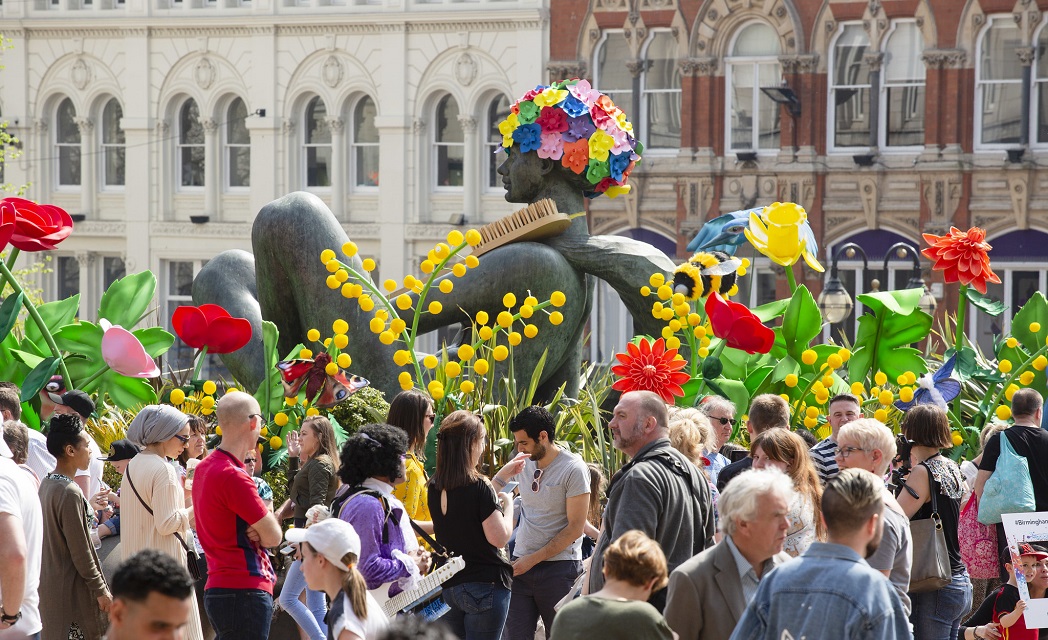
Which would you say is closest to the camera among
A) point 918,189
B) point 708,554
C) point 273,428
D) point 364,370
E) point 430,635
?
point 430,635

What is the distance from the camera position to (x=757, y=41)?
2712cm

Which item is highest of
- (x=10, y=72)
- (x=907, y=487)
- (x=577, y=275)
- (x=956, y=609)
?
(x=10, y=72)

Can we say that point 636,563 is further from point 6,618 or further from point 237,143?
point 237,143

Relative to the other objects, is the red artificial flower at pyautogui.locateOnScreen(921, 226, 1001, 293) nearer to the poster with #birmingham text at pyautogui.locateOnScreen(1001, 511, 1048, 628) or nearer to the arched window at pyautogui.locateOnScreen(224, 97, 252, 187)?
the poster with #birmingham text at pyautogui.locateOnScreen(1001, 511, 1048, 628)

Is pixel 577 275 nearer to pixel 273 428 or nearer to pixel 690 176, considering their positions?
pixel 273 428

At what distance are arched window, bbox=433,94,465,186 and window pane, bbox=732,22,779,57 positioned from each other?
5.65 metres

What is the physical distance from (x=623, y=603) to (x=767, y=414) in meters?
2.68

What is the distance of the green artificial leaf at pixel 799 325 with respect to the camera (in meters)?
9.07

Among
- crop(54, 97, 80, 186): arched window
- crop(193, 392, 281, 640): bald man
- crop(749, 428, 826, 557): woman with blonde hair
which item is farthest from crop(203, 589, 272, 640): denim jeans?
crop(54, 97, 80, 186): arched window

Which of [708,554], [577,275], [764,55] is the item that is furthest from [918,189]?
[708,554]

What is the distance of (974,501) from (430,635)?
15.4 ft

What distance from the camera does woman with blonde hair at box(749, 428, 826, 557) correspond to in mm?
5223

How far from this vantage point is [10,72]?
107ft

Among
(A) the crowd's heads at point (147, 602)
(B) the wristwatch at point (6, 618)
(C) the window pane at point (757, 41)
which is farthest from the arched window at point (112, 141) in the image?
(A) the crowd's heads at point (147, 602)
